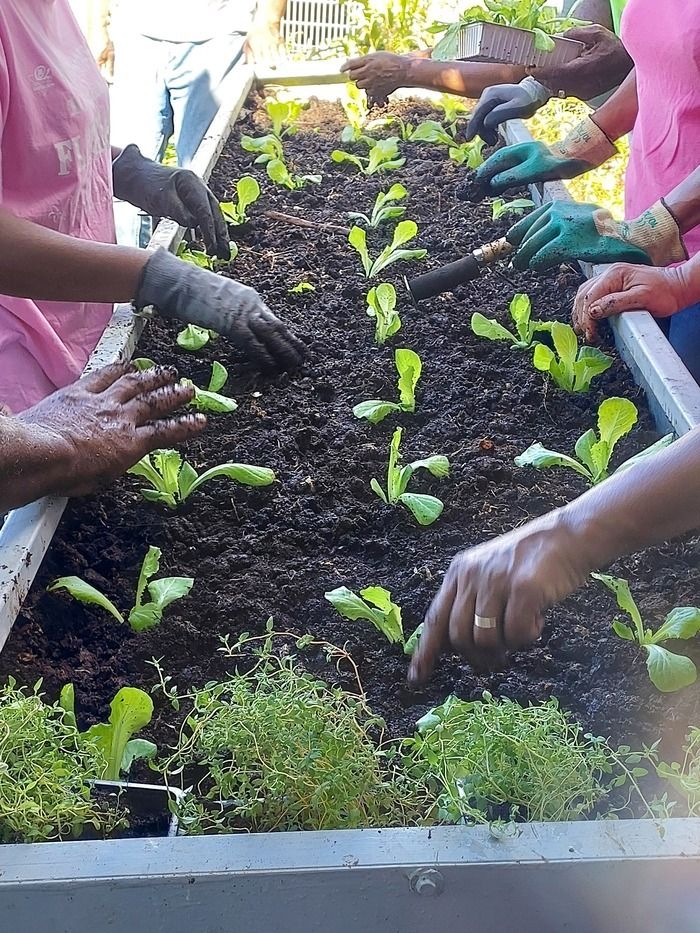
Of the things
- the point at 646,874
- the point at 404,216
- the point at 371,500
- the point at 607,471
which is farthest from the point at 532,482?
the point at 404,216

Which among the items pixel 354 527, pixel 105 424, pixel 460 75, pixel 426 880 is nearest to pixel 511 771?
pixel 426 880

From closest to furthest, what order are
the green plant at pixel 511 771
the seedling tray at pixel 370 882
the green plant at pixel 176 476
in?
the seedling tray at pixel 370 882, the green plant at pixel 511 771, the green plant at pixel 176 476

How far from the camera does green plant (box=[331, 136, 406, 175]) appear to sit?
278 centimetres

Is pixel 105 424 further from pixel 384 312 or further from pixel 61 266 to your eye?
pixel 384 312

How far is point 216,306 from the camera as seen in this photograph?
179 centimetres

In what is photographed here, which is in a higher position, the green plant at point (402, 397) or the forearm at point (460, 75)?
the forearm at point (460, 75)

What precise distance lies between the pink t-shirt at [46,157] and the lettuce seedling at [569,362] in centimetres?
91

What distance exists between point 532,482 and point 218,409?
0.59m

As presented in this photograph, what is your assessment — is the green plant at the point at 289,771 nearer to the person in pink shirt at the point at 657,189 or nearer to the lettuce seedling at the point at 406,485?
the lettuce seedling at the point at 406,485

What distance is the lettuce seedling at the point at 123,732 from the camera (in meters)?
0.98

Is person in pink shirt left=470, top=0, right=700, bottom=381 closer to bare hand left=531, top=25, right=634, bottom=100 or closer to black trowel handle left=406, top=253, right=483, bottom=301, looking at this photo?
black trowel handle left=406, top=253, right=483, bottom=301

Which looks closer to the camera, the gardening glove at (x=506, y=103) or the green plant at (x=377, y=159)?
the gardening glove at (x=506, y=103)

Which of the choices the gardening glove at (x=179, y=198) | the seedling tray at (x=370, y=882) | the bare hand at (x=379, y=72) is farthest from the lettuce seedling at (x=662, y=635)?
the bare hand at (x=379, y=72)

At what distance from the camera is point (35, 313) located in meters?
1.70
